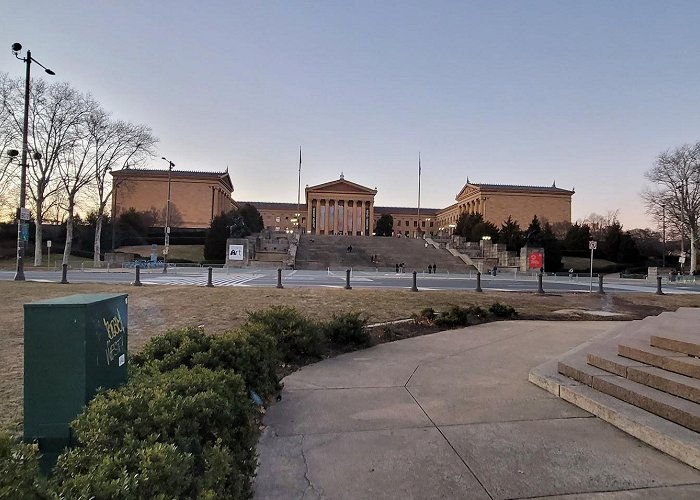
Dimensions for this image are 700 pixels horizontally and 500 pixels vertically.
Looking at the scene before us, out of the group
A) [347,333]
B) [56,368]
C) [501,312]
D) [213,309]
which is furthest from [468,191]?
[56,368]

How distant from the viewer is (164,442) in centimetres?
236

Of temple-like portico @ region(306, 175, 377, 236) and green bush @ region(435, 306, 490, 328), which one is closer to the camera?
green bush @ region(435, 306, 490, 328)

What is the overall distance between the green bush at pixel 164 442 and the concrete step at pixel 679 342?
16.7ft

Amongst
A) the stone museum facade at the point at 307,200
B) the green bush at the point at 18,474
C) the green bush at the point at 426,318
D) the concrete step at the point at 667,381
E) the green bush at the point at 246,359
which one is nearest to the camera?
the green bush at the point at 18,474

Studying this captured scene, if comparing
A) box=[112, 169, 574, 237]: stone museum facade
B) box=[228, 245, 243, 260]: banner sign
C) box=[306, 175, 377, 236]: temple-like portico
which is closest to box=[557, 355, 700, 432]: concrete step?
box=[228, 245, 243, 260]: banner sign

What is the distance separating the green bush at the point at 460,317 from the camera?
10.0 meters

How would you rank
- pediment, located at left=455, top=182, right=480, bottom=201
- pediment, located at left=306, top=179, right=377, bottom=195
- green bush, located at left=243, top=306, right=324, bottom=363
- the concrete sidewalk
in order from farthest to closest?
pediment, located at left=455, top=182, right=480, bottom=201, pediment, located at left=306, top=179, right=377, bottom=195, green bush, located at left=243, top=306, right=324, bottom=363, the concrete sidewalk

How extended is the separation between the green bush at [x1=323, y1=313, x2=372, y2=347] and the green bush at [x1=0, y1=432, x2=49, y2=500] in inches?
229

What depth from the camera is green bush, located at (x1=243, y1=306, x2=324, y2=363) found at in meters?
6.68

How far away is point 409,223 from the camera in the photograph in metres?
156

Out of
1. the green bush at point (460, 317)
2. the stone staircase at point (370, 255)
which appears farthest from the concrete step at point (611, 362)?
the stone staircase at point (370, 255)

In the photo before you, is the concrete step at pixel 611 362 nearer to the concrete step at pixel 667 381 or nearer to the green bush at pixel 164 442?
the concrete step at pixel 667 381

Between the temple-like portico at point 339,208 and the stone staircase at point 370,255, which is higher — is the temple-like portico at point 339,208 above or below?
above

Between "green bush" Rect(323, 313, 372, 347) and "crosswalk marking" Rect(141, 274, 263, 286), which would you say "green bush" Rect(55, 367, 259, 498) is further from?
"crosswalk marking" Rect(141, 274, 263, 286)
